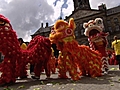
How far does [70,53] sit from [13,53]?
239cm

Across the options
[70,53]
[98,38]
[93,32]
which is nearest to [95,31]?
[93,32]

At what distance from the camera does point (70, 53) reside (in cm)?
709

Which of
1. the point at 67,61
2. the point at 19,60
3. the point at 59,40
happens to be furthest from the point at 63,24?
the point at 19,60

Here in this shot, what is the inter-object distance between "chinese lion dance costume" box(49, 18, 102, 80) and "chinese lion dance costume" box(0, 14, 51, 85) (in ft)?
2.15

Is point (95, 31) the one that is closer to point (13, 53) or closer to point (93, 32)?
point (93, 32)

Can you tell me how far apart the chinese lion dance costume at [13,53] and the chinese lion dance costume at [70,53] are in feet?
2.15

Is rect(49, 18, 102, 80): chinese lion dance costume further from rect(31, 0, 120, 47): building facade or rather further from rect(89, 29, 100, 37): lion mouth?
rect(31, 0, 120, 47): building facade

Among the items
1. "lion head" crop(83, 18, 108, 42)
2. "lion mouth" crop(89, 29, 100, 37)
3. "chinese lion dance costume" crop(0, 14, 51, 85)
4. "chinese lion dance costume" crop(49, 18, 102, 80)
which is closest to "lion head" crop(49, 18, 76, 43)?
"chinese lion dance costume" crop(49, 18, 102, 80)

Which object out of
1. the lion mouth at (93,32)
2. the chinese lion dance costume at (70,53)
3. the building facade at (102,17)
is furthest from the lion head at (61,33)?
the building facade at (102,17)

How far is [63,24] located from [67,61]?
1.63 meters

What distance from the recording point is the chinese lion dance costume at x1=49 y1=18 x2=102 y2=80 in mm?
7000

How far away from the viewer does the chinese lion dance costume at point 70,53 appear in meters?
7.00

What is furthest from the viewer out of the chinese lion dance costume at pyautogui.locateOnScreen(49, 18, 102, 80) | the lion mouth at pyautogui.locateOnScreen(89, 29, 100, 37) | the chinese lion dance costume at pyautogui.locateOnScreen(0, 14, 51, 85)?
the lion mouth at pyautogui.locateOnScreen(89, 29, 100, 37)

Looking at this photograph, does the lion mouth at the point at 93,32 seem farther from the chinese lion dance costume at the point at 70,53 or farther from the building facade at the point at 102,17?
the building facade at the point at 102,17
